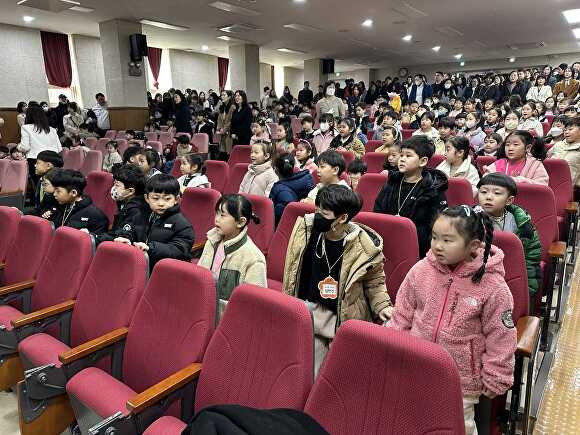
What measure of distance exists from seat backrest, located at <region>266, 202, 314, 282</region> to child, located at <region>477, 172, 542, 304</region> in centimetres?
Answer: 91

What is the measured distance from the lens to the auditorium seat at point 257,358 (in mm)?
1185

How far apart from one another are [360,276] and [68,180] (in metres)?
2.05

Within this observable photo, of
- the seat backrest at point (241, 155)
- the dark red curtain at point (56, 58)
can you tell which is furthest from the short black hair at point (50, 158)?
the dark red curtain at point (56, 58)

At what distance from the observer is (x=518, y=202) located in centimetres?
248

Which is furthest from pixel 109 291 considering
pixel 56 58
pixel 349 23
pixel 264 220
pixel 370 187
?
pixel 56 58

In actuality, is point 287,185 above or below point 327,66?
below

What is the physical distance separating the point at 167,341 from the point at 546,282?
6.26 feet

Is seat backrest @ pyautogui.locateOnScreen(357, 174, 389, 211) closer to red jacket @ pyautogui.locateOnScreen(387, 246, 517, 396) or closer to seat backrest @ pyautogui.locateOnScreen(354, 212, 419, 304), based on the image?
seat backrest @ pyautogui.locateOnScreen(354, 212, 419, 304)

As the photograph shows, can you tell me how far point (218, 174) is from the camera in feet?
13.6

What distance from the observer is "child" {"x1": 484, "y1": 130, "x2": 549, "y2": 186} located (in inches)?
114

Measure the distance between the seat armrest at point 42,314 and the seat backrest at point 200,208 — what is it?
109cm

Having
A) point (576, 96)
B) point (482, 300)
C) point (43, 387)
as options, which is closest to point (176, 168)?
point (43, 387)

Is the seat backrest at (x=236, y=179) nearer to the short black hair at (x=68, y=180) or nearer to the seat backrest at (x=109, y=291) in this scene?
the short black hair at (x=68, y=180)

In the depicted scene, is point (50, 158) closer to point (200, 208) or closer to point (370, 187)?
point (200, 208)
